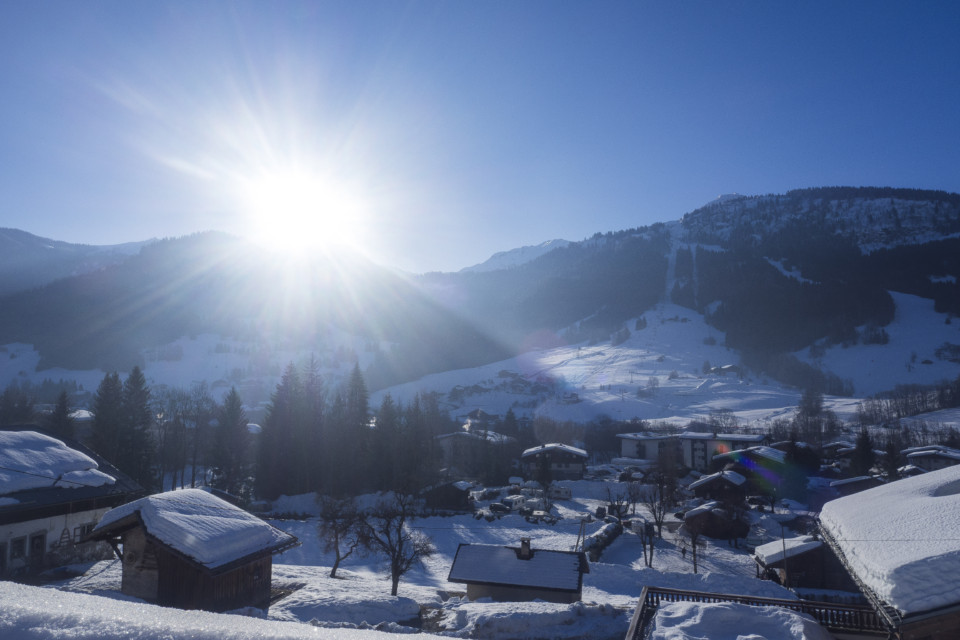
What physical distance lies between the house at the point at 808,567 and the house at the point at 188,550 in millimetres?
26143

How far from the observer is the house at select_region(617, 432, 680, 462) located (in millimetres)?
76312

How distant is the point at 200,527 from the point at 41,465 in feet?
33.7

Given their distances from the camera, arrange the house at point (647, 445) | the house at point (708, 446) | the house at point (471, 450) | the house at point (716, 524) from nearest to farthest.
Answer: the house at point (716, 524), the house at point (471, 450), the house at point (708, 446), the house at point (647, 445)

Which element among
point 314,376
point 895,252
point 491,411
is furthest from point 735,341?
point 314,376

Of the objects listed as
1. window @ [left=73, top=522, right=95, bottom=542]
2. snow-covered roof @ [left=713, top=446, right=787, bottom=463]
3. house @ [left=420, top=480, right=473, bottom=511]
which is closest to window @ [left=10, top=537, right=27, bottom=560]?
window @ [left=73, top=522, right=95, bottom=542]

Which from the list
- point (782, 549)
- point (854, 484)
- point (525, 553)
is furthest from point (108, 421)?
point (854, 484)

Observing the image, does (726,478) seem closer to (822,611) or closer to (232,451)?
(822,611)

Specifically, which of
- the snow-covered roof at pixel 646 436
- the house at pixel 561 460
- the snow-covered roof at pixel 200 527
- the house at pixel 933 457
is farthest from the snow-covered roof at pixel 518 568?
the snow-covered roof at pixel 646 436

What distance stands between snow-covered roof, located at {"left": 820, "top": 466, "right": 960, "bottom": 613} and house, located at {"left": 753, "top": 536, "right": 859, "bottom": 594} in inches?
820

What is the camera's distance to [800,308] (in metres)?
172

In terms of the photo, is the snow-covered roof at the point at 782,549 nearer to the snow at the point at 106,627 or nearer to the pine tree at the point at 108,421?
the snow at the point at 106,627

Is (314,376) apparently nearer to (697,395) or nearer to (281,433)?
(281,433)

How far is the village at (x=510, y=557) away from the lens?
877 cm

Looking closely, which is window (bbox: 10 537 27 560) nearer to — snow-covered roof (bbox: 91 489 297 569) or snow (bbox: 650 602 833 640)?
snow-covered roof (bbox: 91 489 297 569)
